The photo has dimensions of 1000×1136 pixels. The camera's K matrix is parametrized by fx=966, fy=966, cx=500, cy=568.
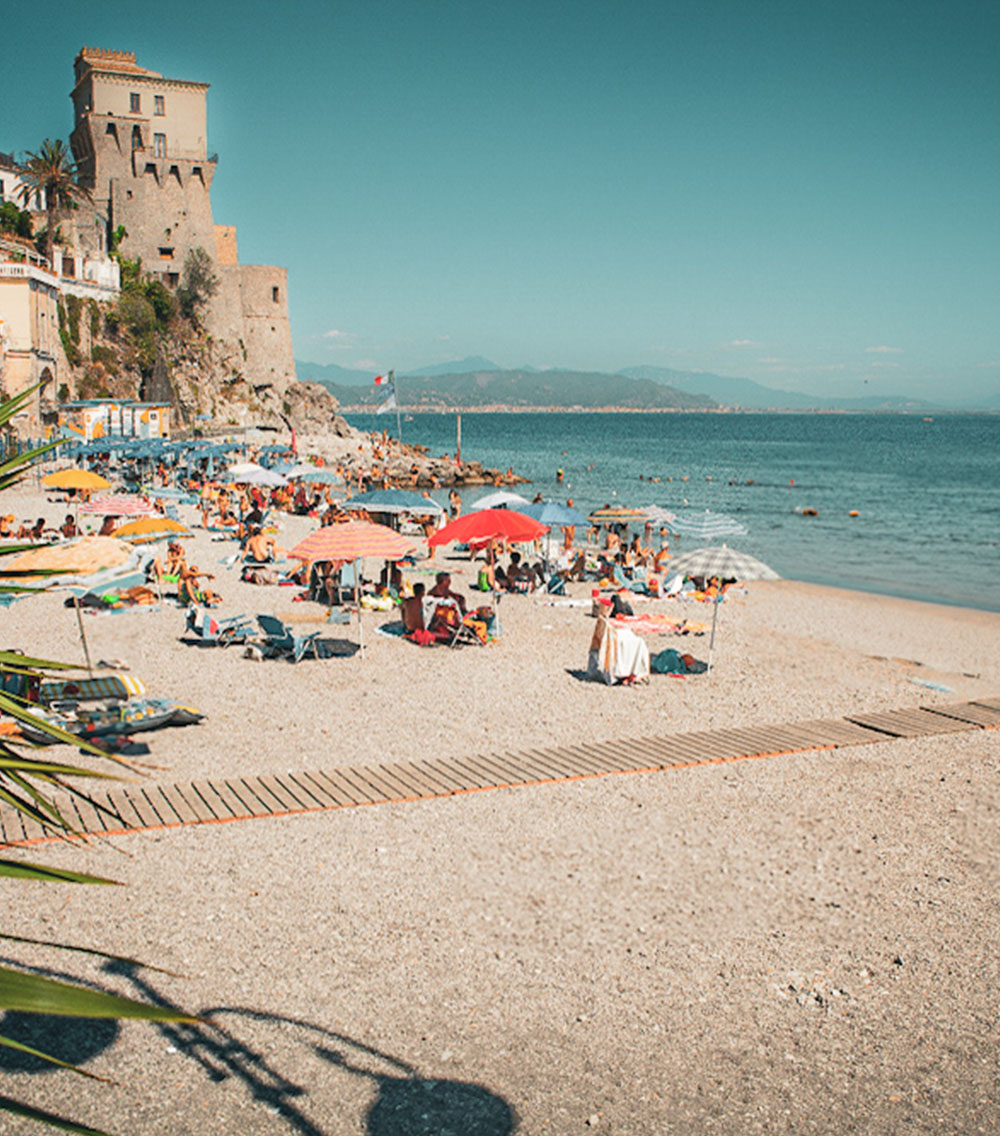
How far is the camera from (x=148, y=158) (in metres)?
60.4

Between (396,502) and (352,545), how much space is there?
16.8 ft

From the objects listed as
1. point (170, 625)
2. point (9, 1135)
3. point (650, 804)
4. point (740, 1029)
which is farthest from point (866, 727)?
point (170, 625)

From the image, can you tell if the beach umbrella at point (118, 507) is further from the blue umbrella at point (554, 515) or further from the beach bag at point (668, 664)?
the beach bag at point (668, 664)

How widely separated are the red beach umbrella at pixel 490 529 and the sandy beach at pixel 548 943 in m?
4.23

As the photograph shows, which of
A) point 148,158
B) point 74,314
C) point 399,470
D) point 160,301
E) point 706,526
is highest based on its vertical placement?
point 148,158

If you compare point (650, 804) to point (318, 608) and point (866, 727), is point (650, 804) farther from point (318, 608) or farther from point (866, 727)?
point (318, 608)

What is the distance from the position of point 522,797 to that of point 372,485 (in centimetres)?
A: 3709

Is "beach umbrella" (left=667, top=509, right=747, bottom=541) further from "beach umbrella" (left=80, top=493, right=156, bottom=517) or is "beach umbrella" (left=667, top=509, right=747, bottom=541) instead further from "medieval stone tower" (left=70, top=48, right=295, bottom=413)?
"medieval stone tower" (left=70, top=48, right=295, bottom=413)

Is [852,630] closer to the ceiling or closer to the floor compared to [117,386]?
closer to the floor

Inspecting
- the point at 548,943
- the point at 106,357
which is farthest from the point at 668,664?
the point at 106,357

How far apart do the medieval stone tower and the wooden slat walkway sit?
196 ft

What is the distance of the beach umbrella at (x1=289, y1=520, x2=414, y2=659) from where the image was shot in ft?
41.3

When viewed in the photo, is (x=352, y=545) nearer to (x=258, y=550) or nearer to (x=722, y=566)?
(x=722, y=566)

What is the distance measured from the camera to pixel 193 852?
7172 mm
